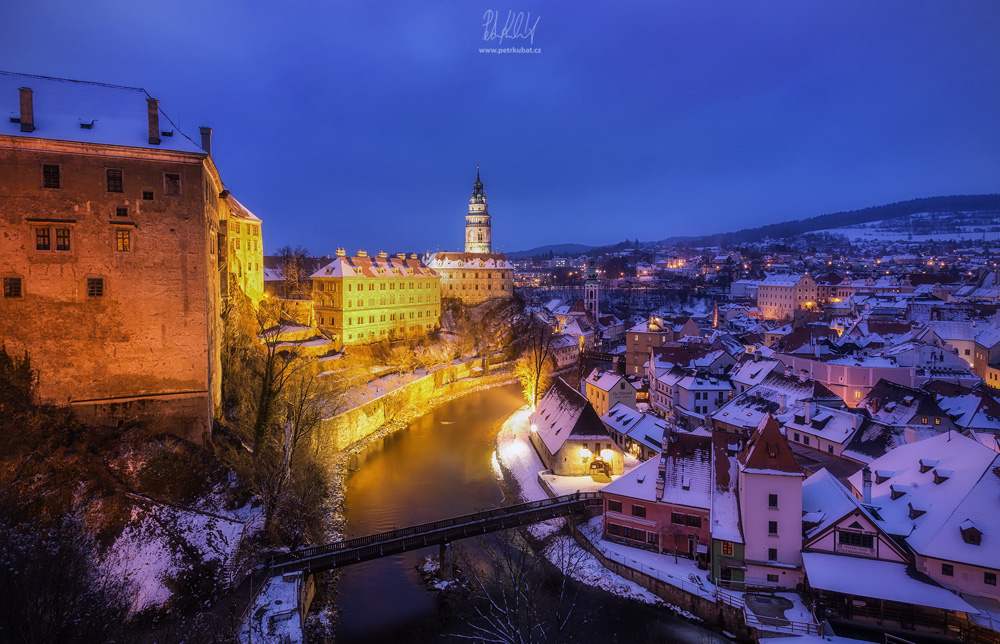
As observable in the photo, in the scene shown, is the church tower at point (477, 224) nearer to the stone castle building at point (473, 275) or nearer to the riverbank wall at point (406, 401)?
the stone castle building at point (473, 275)

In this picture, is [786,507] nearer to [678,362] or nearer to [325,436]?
[325,436]

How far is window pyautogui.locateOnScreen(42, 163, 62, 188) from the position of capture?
18.2 m

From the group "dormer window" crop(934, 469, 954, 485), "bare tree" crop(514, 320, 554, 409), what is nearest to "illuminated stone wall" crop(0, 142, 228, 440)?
"bare tree" crop(514, 320, 554, 409)

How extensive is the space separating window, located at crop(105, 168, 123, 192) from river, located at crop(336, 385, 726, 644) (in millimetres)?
15941

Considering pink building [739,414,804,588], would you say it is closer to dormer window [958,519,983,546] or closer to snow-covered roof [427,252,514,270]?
dormer window [958,519,983,546]

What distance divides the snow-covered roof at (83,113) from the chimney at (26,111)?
0.54ft

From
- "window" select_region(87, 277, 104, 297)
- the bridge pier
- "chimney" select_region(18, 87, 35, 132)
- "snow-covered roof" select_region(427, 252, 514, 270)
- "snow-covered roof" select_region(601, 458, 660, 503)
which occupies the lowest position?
the bridge pier

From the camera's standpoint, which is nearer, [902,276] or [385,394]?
[385,394]

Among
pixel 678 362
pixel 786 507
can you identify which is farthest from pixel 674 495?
pixel 678 362

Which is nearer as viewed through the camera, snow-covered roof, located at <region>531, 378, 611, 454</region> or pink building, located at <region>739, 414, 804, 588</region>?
pink building, located at <region>739, 414, 804, 588</region>

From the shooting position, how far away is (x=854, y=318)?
66688mm

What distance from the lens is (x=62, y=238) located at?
18.5 meters

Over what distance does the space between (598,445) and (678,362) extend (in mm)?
17329

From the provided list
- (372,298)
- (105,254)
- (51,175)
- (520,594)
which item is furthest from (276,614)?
(372,298)
